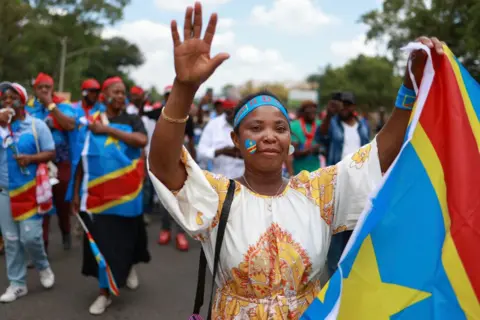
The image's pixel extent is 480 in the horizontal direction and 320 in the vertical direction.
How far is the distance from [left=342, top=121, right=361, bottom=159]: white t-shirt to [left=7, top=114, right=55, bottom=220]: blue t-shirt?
3237 mm

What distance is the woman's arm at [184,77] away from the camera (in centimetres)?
172

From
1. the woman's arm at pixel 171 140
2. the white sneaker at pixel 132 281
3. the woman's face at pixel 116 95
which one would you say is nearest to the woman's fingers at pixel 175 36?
the woman's arm at pixel 171 140

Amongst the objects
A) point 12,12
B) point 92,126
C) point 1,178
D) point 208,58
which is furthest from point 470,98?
point 12,12

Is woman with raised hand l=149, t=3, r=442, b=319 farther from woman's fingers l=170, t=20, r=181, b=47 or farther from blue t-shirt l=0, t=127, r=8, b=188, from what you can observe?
blue t-shirt l=0, t=127, r=8, b=188

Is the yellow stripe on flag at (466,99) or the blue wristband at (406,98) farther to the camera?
the blue wristband at (406,98)

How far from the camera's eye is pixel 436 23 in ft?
31.4

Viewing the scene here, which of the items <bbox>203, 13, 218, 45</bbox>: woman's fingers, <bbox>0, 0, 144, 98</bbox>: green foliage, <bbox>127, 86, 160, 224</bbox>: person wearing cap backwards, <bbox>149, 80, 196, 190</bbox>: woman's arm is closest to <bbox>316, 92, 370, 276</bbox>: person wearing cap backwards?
<bbox>127, 86, 160, 224</bbox>: person wearing cap backwards

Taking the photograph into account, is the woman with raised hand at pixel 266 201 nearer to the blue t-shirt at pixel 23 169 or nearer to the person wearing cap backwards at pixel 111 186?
the person wearing cap backwards at pixel 111 186

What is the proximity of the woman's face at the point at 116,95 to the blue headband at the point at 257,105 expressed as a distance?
2715mm

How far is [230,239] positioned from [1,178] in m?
3.45

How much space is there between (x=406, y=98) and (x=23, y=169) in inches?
149

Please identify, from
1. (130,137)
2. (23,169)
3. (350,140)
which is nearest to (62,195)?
(23,169)

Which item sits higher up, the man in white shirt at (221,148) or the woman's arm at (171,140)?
the woman's arm at (171,140)

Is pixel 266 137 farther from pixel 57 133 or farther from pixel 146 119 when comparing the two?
pixel 146 119
